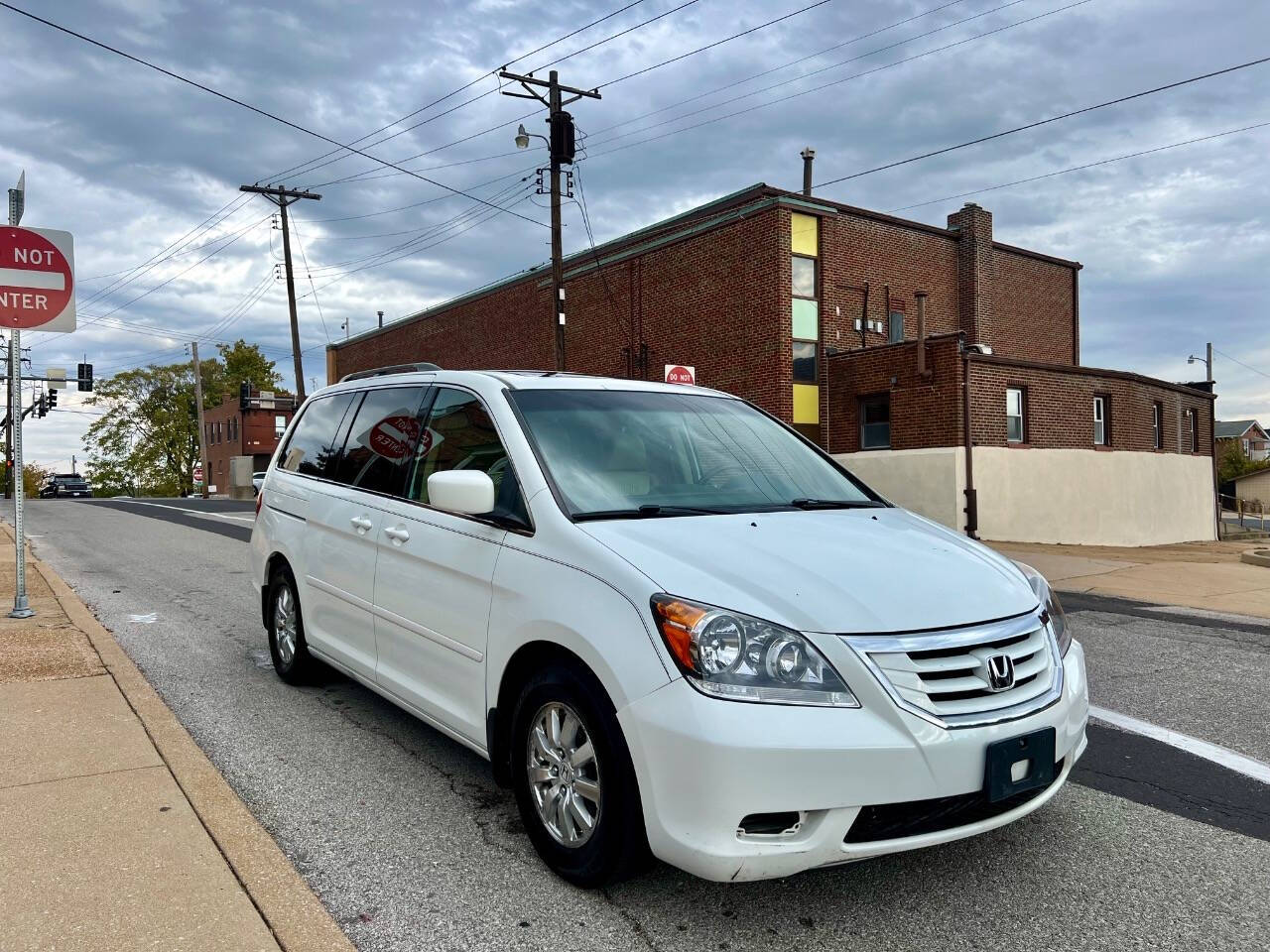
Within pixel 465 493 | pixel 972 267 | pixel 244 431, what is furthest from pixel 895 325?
pixel 244 431

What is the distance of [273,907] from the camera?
2.96m

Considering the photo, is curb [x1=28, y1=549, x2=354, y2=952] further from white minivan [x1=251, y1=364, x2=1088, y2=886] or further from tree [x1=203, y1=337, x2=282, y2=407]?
tree [x1=203, y1=337, x2=282, y2=407]

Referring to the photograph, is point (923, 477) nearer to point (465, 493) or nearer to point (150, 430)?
point (465, 493)

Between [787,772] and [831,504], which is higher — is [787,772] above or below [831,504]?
below

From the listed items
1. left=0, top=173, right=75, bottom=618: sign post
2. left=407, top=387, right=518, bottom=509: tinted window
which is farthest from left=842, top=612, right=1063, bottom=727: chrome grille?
left=0, top=173, right=75, bottom=618: sign post

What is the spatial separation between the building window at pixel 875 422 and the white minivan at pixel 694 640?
19.1m

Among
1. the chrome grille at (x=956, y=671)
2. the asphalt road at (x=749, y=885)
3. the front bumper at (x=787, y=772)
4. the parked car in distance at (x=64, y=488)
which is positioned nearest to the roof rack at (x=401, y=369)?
the asphalt road at (x=749, y=885)

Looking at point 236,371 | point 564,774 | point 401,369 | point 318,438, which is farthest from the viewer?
point 236,371

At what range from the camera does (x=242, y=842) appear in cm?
342

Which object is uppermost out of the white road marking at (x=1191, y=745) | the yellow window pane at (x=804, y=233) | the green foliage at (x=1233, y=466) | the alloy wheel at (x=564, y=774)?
the yellow window pane at (x=804, y=233)

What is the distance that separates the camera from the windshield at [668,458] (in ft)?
12.0

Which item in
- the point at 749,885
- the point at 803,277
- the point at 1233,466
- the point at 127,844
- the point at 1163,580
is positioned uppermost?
the point at 803,277

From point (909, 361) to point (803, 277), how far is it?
3770 mm

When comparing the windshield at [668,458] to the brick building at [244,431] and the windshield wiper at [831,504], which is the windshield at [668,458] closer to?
the windshield wiper at [831,504]
